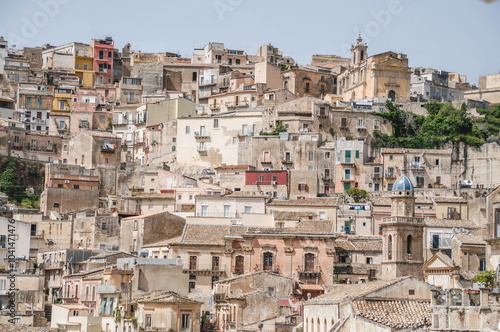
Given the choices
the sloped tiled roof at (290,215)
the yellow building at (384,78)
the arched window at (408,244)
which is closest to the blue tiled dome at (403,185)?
the arched window at (408,244)

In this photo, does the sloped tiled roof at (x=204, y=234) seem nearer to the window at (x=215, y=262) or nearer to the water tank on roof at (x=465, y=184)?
the window at (x=215, y=262)

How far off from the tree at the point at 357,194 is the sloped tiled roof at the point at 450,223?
35.3 ft

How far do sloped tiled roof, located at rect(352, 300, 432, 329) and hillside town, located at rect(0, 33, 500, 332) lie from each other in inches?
3.2

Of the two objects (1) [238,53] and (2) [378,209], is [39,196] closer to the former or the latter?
(2) [378,209]

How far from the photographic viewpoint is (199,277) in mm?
56562

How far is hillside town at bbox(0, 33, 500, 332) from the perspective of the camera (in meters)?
47.7

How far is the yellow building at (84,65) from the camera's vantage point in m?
107

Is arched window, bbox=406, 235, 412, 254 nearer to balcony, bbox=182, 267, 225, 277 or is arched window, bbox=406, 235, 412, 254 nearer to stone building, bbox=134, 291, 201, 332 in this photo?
stone building, bbox=134, 291, 201, 332

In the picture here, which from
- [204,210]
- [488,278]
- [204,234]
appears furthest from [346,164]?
[488,278]

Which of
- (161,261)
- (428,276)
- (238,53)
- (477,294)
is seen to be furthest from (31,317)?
(238,53)

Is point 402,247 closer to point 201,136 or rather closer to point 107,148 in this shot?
point 201,136

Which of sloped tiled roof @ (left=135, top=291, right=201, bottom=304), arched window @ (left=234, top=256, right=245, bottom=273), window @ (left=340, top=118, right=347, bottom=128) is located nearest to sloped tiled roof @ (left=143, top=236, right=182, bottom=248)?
arched window @ (left=234, top=256, right=245, bottom=273)

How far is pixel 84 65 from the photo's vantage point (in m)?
108

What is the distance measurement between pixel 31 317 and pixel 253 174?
25638mm
